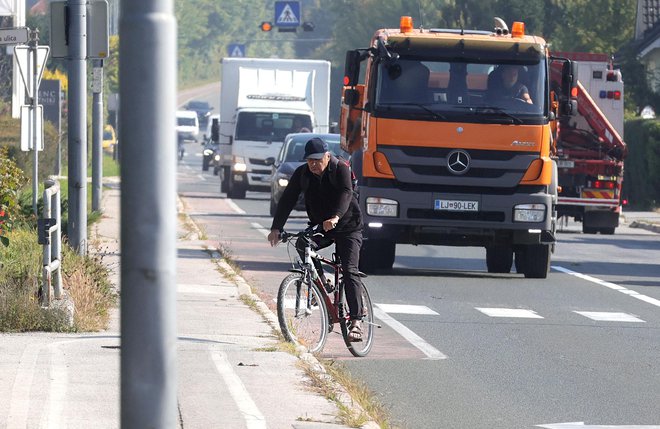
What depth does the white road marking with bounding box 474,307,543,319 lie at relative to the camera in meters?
14.9

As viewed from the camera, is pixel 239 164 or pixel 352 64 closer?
pixel 352 64

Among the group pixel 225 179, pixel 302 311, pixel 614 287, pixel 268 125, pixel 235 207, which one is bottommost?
pixel 235 207

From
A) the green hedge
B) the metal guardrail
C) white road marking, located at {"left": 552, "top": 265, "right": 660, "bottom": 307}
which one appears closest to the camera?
the metal guardrail

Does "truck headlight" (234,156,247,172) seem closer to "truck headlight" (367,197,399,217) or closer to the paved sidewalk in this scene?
"truck headlight" (367,197,399,217)

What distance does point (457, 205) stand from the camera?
60.0 feet

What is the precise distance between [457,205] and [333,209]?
7.07m

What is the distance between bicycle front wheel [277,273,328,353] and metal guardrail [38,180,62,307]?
1798mm

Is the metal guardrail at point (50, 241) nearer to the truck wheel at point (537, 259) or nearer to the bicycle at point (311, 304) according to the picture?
the bicycle at point (311, 304)

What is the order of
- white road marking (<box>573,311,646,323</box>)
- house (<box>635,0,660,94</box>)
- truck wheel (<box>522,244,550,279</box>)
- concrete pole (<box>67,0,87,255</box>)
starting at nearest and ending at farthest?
concrete pole (<box>67,0,87,255</box>) → white road marking (<box>573,311,646,323</box>) → truck wheel (<box>522,244,550,279</box>) → house (<box>635,0,660,94</box>)

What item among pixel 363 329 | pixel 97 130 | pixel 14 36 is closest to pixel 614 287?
pixel 363 329

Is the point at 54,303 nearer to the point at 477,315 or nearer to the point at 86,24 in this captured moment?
the point at 86,24

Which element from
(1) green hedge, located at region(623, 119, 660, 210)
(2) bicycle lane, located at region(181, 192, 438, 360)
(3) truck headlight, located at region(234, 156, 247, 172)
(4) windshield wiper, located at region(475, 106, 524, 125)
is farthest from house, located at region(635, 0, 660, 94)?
(4) windshield wiper, located at region(475, 106, 524, 125)

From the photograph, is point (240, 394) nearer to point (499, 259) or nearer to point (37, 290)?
point (37, 290)

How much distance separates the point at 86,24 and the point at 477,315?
455 cm
